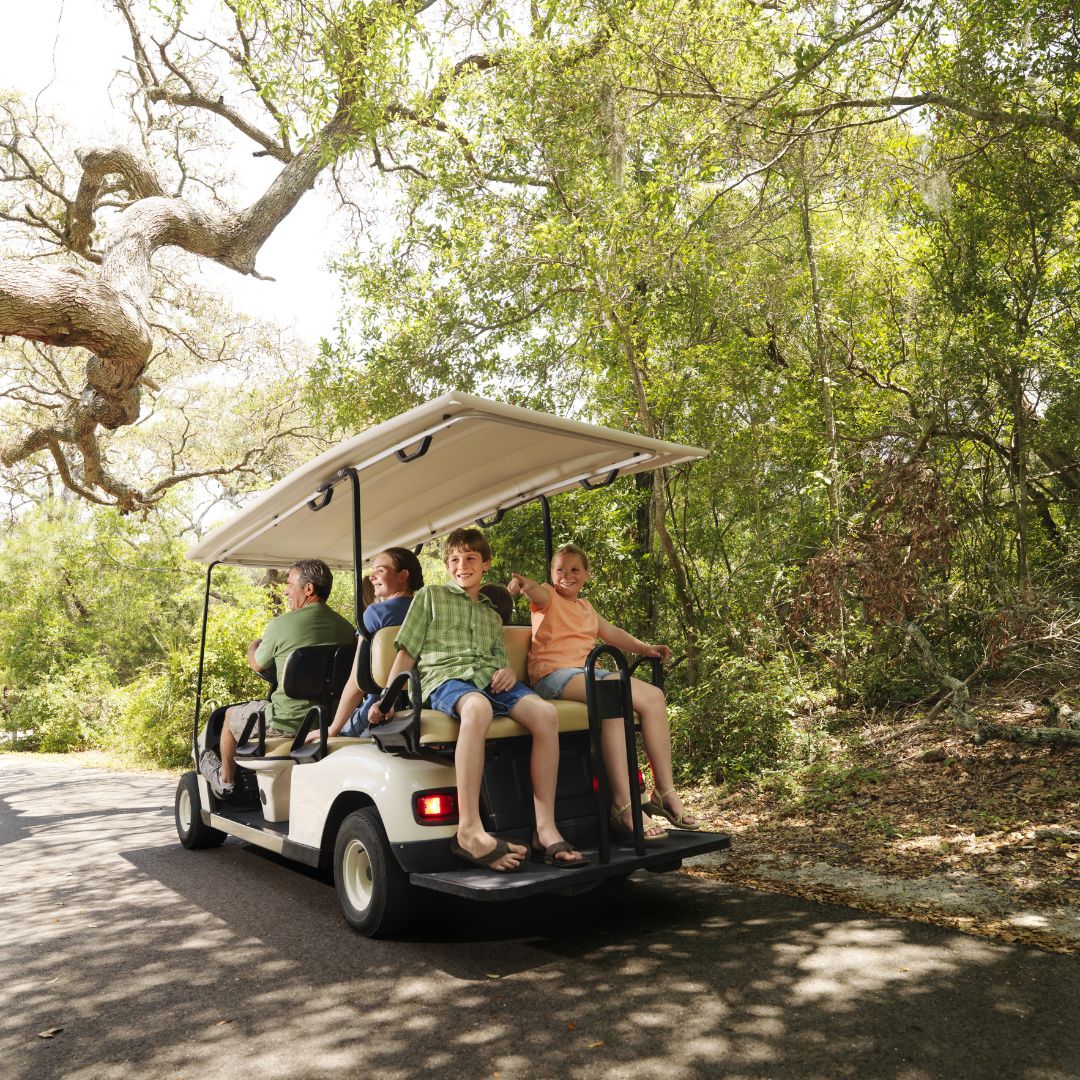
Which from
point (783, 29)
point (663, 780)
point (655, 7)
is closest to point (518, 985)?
point (663, 780)

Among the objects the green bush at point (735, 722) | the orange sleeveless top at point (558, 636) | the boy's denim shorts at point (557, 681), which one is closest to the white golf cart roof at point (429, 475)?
the orange sleeveless top at point (558, 636)

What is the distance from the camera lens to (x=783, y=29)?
29.1ft

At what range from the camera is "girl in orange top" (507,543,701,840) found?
450 cm

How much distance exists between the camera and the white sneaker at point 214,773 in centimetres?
600

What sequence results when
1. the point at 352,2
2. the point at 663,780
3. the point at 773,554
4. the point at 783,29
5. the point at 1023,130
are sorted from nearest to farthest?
the point at 663,780, the point at 1023,130, the point at 352,2, the point at 783,29, the point at 773,554

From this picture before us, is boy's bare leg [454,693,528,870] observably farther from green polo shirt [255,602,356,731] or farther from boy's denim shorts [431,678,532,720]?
green polo shirt [255,602,356,731]

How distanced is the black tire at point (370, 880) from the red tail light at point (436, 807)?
0.26 metres

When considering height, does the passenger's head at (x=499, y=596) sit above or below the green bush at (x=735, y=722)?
above

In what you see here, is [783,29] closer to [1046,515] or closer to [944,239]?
[944,239]

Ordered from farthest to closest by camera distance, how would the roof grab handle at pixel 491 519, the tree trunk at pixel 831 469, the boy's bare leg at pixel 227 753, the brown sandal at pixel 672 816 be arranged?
1. the tree trunk at pixel 831 469
2. the roof grab handle at pixel 491 519
3. the boy's bare leg at pixel 227 753
4. the brown sandal at pixel 672 816

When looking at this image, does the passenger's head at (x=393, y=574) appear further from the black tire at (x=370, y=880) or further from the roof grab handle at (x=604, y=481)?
the black tire at (x=370, y=880)

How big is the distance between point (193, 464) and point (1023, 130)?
17330mm

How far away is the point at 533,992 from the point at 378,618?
2062 millimetres

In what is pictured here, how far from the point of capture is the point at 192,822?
661 centimetres
